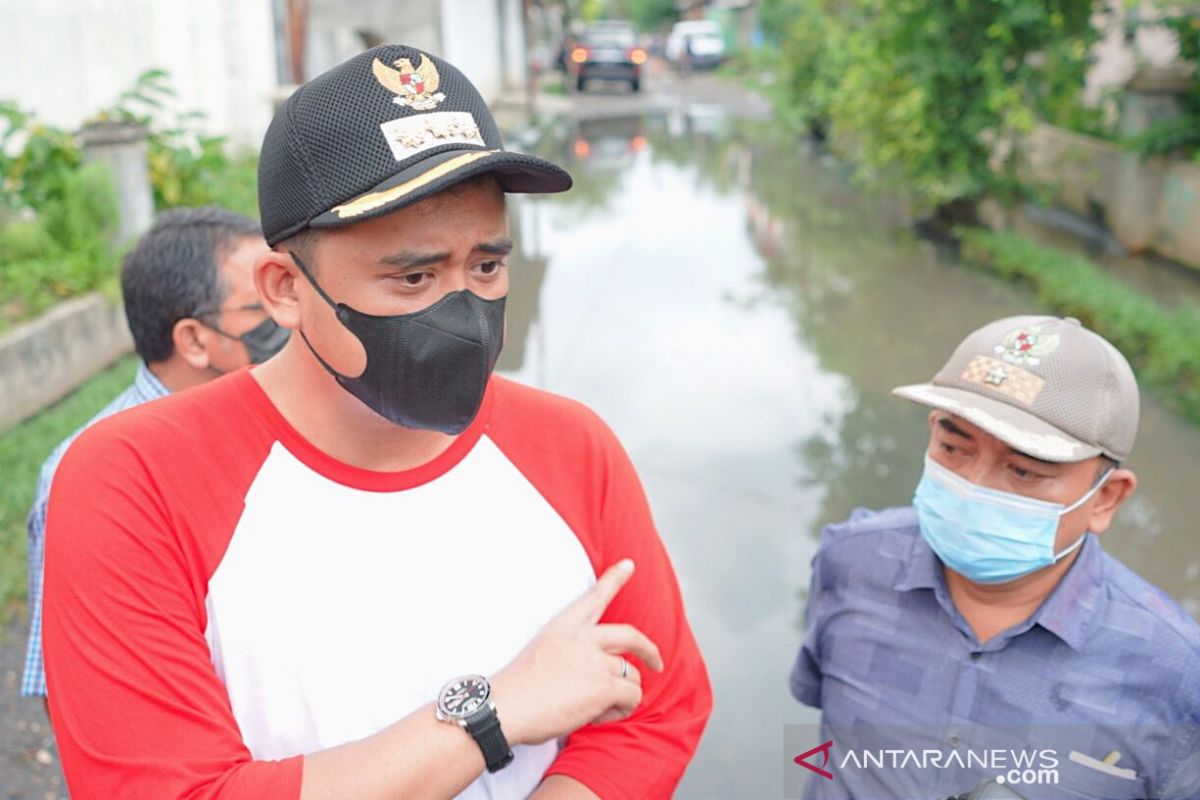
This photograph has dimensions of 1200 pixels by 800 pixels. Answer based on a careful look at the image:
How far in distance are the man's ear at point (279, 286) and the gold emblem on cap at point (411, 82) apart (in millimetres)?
292

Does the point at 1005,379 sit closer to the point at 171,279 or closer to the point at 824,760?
the point at 824,760

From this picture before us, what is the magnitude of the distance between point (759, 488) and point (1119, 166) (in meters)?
6.39

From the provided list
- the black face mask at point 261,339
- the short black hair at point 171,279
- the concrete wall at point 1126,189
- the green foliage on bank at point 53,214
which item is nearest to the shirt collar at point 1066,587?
the black face mask at point 261,339

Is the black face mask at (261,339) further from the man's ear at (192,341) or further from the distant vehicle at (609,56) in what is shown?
the distant vehicle at (609,56)

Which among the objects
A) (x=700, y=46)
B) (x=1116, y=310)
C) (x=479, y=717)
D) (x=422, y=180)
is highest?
(x=422, y=180)

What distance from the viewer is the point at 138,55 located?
8148mm

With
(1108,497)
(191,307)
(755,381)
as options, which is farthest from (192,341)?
(755,381)

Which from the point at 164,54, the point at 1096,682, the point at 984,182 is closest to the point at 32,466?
the point at 1096,682

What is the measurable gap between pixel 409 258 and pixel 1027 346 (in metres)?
1.27

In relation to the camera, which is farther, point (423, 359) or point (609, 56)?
point (609, 56)

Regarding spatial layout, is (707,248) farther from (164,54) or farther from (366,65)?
(366,65)

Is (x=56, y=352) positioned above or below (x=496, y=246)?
below

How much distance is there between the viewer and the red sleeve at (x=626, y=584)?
1530 mm

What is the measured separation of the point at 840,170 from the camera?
661 inches
